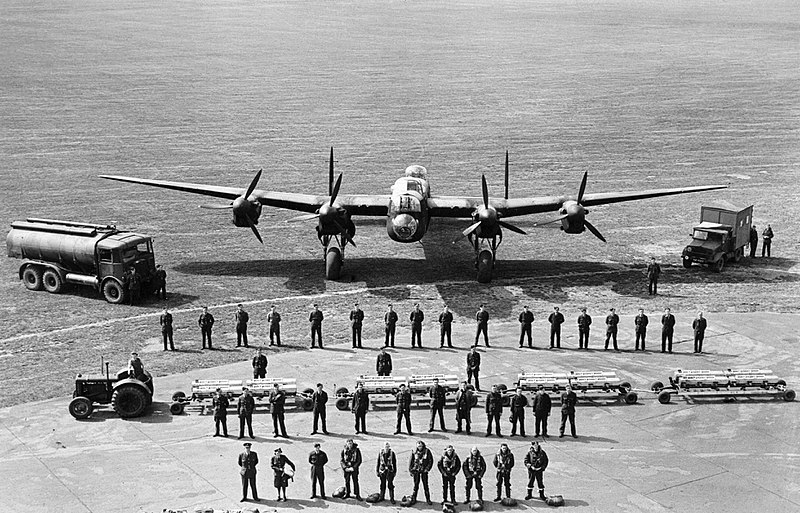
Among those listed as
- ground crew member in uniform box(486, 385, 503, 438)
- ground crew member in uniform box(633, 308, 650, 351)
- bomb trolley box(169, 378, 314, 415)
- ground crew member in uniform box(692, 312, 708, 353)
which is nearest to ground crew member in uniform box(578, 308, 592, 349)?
ground crew member in uniform box(633, 308, 650, 351)

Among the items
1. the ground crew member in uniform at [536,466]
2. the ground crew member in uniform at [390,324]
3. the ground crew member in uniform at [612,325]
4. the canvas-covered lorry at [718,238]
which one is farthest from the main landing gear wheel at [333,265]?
the ground crew member in uniform at [536,466]

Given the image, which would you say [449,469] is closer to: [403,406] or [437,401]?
[403,406]

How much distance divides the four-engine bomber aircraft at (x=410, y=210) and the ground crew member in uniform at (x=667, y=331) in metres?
8.88

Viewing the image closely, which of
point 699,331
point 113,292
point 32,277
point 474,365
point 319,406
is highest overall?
point 32,277

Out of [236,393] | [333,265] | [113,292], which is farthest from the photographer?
[333,265]

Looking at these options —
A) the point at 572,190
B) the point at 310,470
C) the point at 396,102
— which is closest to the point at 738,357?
the point at 310,470

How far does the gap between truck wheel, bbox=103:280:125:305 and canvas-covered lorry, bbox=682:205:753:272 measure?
26014mm

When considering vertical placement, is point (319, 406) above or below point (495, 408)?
below

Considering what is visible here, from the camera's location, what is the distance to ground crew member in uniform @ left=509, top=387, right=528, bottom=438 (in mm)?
29266

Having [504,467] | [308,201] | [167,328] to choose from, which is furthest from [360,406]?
[308,201]

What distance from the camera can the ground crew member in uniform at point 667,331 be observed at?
3650 centimetres

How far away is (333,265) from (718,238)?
18.2 metres

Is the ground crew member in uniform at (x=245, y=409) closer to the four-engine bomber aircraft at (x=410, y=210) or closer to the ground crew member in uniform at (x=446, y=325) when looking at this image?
the ground crew member in uniform at (x=446, y=325)

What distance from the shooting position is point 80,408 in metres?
30.7
